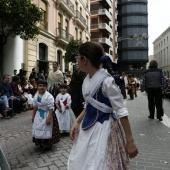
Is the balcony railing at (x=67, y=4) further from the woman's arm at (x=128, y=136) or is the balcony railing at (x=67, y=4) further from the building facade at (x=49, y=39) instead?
the woman's arm at (x=128, y=136)

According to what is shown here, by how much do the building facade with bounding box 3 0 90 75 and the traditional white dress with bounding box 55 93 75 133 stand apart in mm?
8550

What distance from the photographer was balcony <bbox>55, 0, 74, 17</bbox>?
914 inches

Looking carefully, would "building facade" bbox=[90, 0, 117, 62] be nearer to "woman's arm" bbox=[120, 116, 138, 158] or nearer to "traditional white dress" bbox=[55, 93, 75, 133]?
"traditional white dress" bbox=[55, 93, 75, 133]

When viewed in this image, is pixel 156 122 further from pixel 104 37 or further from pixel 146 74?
pixel 104 37

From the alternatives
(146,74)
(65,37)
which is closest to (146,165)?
(146,74)

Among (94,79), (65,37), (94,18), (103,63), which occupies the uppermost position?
(94,18)

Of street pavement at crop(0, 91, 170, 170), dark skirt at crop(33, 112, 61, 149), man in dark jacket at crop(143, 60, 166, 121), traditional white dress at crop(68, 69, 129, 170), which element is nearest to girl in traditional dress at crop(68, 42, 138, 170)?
traditional white dress at crop(68, 69, 129, 170)

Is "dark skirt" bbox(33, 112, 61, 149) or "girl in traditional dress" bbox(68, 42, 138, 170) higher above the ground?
"girl in traditional dress" bbox(68, 42, 138, 170)

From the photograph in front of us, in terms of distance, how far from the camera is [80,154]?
2188 millimetres

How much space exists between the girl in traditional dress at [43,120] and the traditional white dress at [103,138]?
8.31 ft

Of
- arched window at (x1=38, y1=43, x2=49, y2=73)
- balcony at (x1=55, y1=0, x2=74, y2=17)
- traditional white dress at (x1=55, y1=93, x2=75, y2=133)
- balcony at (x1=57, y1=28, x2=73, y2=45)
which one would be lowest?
traditional white dress at (x1=55, y1=93, x2=75, y2=133)

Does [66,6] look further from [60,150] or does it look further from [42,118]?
[60,150]

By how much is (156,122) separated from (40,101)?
418 centimetres

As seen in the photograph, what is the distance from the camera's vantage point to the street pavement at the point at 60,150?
3.95 metres
